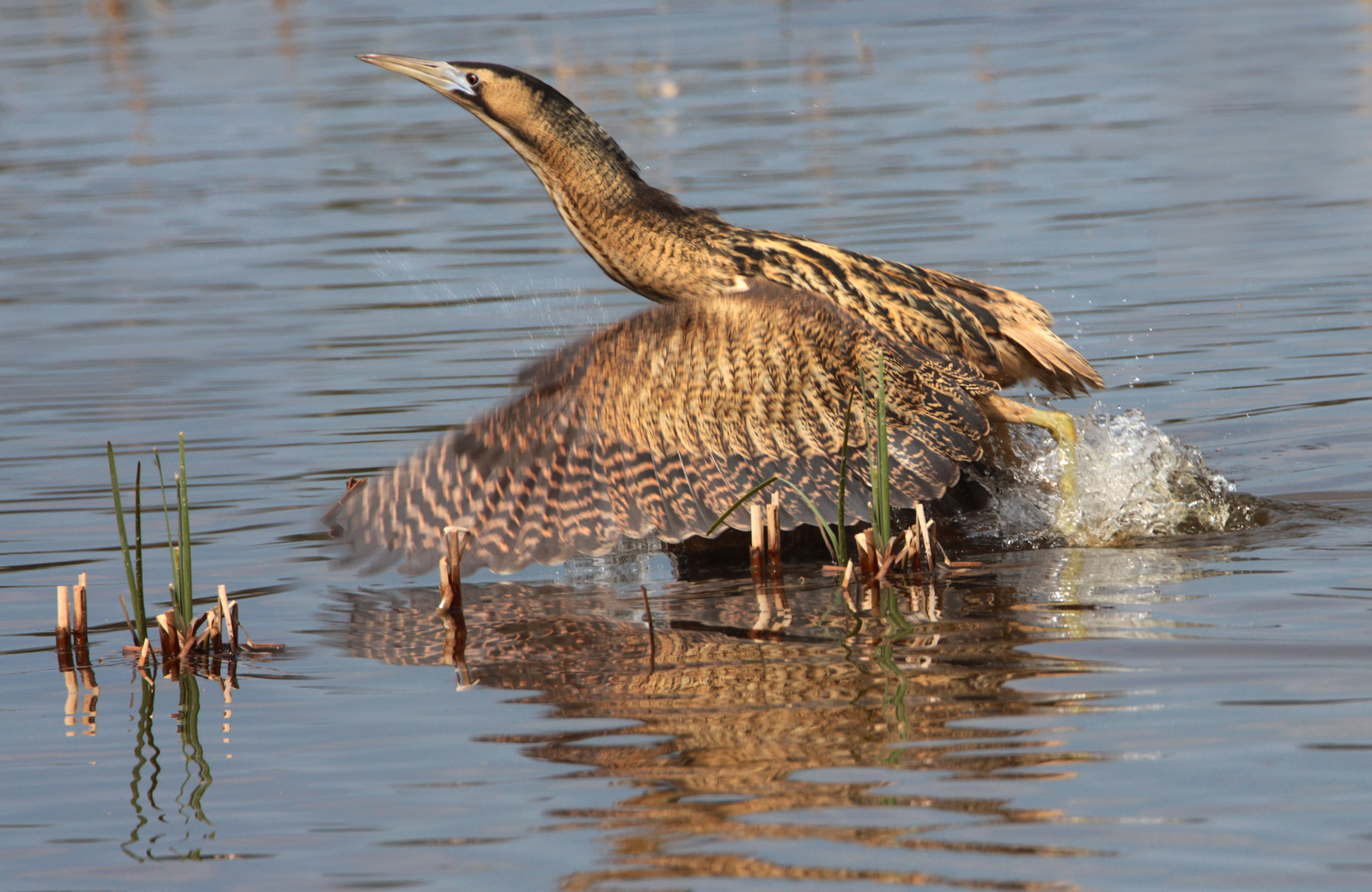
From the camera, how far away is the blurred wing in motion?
5086 millimetres

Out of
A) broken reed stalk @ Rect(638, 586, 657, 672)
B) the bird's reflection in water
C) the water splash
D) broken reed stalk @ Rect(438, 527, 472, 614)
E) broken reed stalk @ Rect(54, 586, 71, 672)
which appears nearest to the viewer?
the bird's reflection in water

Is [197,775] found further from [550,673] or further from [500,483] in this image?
[500,483]

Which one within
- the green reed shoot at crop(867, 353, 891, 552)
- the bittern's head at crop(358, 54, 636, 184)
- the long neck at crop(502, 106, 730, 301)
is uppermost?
the bittern's head at crop(358, 54, 636, 184)

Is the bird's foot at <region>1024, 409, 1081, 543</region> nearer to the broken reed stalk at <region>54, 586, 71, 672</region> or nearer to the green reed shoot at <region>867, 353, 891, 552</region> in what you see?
the green reed shoot at <region>867, 353, 891, 552</region>

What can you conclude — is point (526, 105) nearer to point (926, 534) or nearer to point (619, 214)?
point (619, 214)

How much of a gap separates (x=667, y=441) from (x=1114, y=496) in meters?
1.44

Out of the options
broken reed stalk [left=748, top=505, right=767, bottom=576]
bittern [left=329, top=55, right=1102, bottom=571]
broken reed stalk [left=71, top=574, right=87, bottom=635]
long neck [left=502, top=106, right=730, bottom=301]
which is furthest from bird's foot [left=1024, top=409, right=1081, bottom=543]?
broken reed stalk [left=71, top=574, right=87, bottom=635]

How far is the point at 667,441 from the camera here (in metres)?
5.16

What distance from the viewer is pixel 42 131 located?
50.9 feet

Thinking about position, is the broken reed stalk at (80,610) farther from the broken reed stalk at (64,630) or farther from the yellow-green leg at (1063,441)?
the yellow-green leg at (1063,441)

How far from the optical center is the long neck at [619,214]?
558 centimetres

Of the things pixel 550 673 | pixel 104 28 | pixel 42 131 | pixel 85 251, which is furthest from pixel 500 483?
pixel 104 28

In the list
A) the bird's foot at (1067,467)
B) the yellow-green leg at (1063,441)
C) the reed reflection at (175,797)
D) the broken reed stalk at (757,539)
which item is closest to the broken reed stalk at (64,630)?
the reed reflection at (175,797)

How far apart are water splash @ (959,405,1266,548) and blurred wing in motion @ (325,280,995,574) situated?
0.56m
